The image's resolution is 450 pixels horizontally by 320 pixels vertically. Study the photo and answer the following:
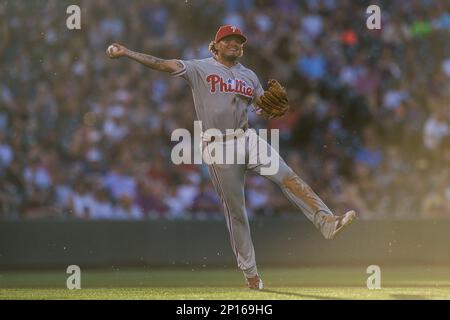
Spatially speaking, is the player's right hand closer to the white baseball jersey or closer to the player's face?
the white baseball jersey

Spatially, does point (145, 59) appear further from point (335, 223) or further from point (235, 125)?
point (335, 223)

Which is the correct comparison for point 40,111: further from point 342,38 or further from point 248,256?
point 248,256

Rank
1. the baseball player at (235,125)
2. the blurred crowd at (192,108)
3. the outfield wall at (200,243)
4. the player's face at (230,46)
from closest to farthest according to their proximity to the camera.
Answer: the baseball player at (235,125), the player's face at (230,46), the outfield wall at (200,243), the blurred crowd at (192,108)

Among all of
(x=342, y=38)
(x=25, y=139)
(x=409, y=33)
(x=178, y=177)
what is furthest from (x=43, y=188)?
(x=409, y=33)

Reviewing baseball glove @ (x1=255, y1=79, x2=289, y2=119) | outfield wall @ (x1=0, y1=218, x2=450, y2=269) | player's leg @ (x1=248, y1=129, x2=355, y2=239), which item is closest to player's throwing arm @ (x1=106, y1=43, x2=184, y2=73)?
baseball glove @ (x1=255, y1=79, x2=289, y2=119)

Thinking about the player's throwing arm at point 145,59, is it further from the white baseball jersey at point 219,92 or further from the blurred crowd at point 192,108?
the blurred crowd at point 192,108

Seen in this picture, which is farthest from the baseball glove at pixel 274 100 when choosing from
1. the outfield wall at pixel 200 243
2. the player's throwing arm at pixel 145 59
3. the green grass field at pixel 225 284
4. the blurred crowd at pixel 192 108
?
the blurred crowd at pixel 192 108
